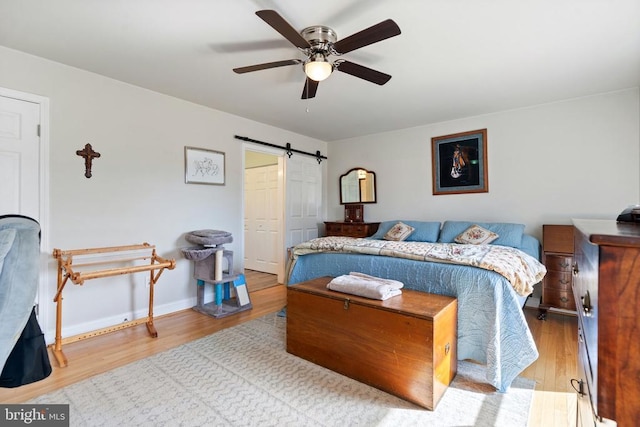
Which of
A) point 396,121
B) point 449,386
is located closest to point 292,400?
point 449,386

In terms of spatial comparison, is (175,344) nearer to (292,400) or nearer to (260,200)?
(292,400)

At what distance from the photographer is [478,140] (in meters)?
4.05

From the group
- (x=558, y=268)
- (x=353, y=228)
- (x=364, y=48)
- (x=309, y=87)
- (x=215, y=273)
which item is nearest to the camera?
(x=364, y=48)

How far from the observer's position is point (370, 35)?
5.91 ft

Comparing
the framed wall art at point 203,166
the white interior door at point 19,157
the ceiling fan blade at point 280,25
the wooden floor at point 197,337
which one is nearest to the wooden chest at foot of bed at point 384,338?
the wooden floor at point 197,337

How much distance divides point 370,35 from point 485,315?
6.37 feet

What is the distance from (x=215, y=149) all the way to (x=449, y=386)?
3.42 metres

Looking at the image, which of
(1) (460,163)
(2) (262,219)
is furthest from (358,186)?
(2) (262,219)

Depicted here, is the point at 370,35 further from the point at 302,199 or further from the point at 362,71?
the point at 302,199

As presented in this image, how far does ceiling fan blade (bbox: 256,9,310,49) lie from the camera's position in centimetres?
158

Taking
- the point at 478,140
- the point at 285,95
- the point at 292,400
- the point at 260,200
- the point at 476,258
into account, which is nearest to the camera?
the point at 292,400

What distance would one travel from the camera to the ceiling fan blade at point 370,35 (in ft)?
5.53

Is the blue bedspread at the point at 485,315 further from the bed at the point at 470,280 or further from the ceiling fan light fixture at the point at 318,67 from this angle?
the ceiling fan light fixture at the point at 318,67

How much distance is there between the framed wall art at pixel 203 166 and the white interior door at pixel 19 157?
4.24 ft
